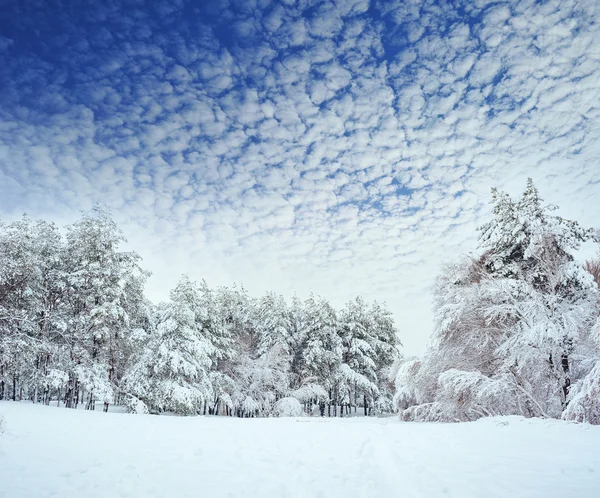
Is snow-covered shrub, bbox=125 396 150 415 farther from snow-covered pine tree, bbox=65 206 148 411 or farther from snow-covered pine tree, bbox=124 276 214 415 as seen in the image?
snow-covered pine tree, bbox=65 206 148 411

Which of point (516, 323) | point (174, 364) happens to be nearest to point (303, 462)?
point (516, 323)

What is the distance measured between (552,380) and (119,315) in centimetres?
2205

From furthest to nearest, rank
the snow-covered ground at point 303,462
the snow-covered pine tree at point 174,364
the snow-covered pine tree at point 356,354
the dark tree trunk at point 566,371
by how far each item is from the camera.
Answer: the snow-covered pine tree at point 356,354
the snow-covered pine tree at point 174,364
the dark tree trunk at point 566,371
the snow-covered ground at point 303,462

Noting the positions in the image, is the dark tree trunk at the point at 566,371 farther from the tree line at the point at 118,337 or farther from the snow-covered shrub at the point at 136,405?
the snow-covered shrub at the point at 136,405

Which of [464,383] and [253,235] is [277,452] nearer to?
[464,383]

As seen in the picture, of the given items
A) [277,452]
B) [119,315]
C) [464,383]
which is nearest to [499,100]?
[464,383]

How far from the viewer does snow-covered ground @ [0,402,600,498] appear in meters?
4.96

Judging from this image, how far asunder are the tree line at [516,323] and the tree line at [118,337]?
1512 centimetres

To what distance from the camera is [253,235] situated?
27047 millimetres

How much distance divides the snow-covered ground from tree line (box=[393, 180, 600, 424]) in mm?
4584

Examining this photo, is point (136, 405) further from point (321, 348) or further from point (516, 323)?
point (516, 323)

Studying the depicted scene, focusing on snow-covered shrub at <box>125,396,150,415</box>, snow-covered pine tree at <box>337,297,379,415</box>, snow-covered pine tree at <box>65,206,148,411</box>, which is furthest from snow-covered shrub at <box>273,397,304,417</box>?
snow-covered pine tree at <box>65,206,148,411</box>

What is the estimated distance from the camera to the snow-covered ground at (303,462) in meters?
4.96

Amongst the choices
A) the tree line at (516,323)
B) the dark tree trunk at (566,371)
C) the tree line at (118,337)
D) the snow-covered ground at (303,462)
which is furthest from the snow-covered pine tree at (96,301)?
the dark tree trunk at (566,371)
